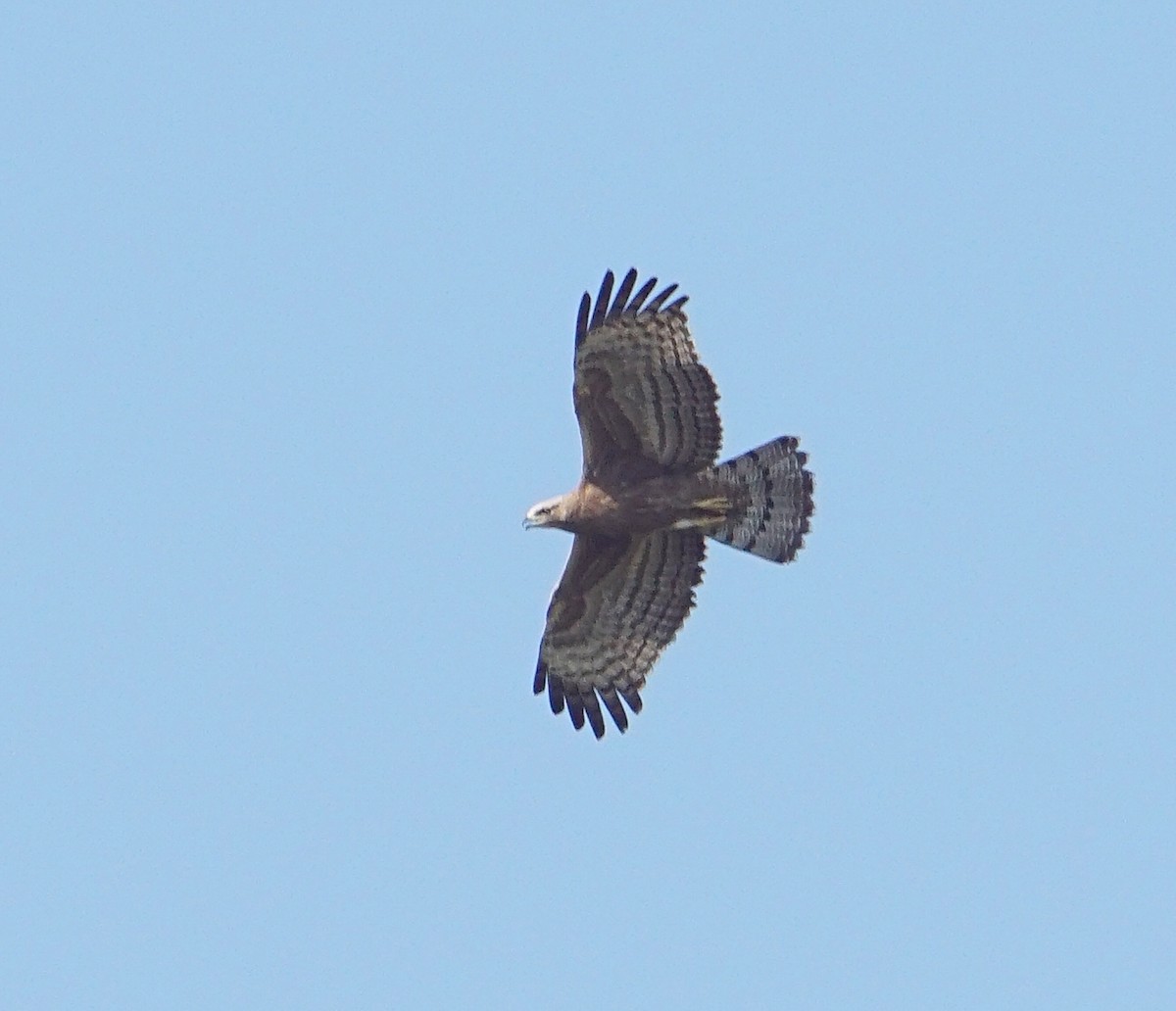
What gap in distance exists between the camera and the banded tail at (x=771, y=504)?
20.9 meters

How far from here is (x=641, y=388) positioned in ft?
66.6

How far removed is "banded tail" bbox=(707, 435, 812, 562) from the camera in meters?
20.9

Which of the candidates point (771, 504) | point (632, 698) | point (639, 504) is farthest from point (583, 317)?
point (632, 698)

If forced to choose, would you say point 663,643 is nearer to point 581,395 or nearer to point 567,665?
point 567,665

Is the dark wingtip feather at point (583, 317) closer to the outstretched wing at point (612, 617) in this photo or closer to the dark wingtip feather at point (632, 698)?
the outstretched wing at point (612, 617)

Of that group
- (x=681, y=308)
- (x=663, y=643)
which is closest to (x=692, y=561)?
(x=663, y=643)

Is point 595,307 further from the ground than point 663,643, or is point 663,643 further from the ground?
point 595,307

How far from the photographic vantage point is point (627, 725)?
21516 mm

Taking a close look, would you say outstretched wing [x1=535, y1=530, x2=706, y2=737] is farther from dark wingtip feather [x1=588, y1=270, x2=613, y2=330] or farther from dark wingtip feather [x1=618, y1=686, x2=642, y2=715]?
dark wingtip feather [x1=588, y1=270, x2=613, y2=330]

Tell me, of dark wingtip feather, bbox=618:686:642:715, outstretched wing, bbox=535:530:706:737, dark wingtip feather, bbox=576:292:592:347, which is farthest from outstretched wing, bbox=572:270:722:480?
dark wingtip feather, bbox=618:686:642:715

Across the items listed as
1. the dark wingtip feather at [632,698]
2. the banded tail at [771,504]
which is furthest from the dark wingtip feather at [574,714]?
the banded tail at [771,504]

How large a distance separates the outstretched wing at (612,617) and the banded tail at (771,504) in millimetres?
381

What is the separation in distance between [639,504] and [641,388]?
865 mm

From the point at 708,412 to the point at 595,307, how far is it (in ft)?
3.70
